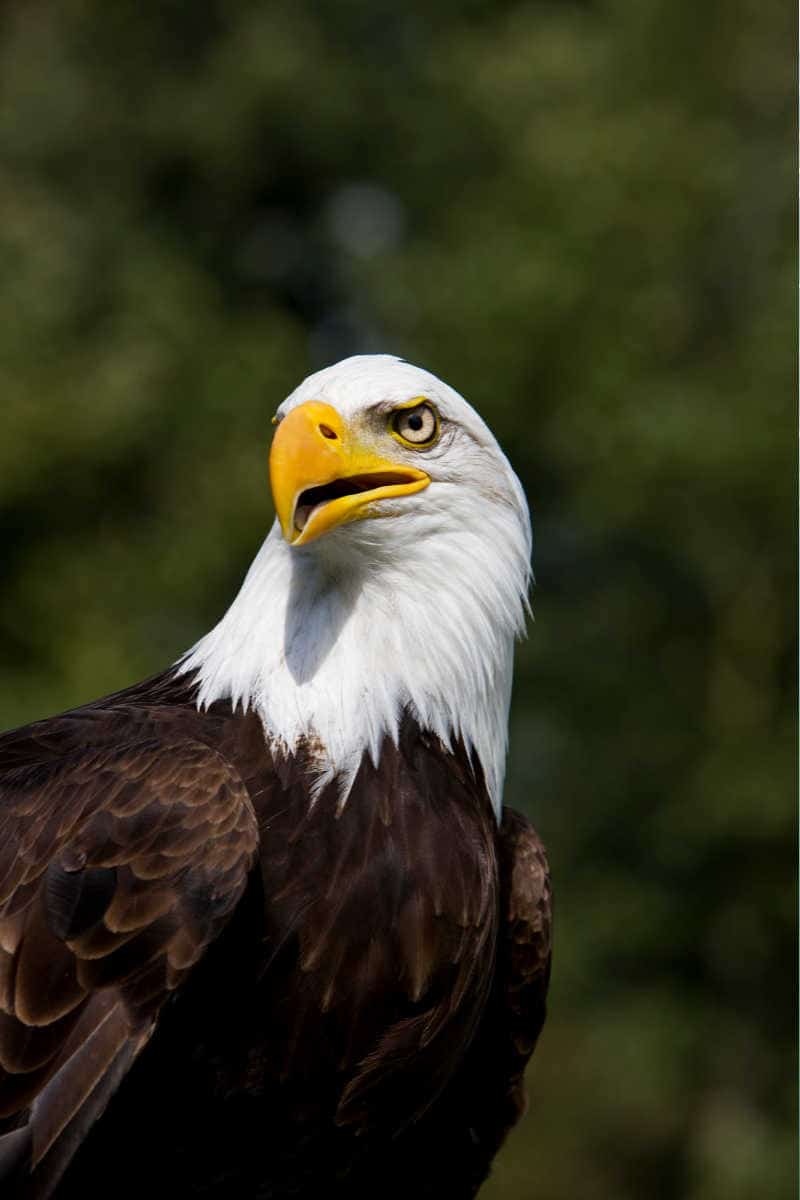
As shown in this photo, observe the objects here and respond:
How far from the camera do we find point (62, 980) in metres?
3.77

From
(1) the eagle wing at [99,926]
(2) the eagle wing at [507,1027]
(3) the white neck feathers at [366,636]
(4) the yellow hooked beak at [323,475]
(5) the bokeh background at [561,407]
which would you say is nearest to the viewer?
(1) the eagle wing at [99,926]

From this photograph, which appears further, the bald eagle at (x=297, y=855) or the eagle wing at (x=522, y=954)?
the eagle wing at (x=522, y=954)

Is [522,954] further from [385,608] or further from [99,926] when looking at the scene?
[99,926]

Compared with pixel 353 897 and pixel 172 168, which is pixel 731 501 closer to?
pixel 172 168

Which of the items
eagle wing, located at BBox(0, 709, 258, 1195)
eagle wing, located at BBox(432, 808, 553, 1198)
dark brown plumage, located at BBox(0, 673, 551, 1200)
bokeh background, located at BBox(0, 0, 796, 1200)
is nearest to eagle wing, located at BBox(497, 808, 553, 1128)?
eagle wing, located at BBox(432, 808, 553, 1198)

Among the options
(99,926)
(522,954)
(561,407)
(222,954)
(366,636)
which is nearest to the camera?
(99,926)

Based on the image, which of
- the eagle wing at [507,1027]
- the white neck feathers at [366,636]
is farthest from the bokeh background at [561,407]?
the white neck feathers at [366,636]

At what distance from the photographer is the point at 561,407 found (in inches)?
686

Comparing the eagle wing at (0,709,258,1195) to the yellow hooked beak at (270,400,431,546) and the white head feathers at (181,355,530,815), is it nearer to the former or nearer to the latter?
the white head feathers at (181,355,530,815)

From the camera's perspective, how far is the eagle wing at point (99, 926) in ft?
12.1

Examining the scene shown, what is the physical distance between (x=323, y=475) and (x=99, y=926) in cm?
114

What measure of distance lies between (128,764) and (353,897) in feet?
1.97

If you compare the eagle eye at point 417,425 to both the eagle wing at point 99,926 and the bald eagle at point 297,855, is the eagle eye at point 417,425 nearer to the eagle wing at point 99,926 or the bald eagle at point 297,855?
the bald eagle at point 297,855

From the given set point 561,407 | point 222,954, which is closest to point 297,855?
point 222,954
